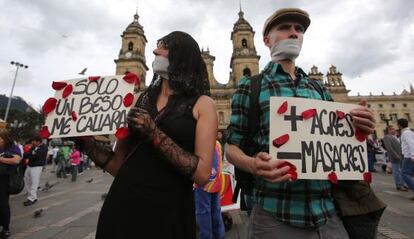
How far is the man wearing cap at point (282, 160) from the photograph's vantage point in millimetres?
1447

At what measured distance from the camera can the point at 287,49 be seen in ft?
5.83

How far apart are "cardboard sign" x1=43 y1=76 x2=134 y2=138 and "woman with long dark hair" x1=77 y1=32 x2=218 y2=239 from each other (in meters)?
0.16

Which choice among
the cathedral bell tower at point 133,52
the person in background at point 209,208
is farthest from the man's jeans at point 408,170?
the cathedral bell tower at point 133,52

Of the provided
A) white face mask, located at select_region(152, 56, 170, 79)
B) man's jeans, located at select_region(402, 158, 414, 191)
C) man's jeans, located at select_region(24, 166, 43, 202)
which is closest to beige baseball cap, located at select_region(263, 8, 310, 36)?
white face mask, located at select_region(152, 56, 170, 79)

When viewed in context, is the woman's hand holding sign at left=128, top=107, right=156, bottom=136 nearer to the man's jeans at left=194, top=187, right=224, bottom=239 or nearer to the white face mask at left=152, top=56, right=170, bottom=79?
the white face mask at left=152, top=56, right=170, bottom=79

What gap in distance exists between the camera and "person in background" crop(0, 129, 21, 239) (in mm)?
4660

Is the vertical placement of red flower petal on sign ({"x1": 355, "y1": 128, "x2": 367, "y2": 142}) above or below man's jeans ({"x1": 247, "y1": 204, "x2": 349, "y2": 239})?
above

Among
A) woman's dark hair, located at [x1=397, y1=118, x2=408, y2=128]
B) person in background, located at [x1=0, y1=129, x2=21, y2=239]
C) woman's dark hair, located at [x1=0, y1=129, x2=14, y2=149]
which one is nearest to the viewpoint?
person in background, located at [x1=0, y1=129, x2=21, y2=239]

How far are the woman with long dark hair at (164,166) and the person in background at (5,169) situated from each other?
4.30 metres

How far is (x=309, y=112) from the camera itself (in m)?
1.45

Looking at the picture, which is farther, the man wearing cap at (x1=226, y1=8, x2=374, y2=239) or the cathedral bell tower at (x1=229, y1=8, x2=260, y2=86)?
the cathedral bell tower at (x1=229, y1=8, x2=260, y2=86)

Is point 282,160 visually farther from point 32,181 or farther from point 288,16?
point 32,181

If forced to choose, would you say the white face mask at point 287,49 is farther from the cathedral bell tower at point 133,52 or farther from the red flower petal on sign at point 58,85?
the cathedral bell tower at point 133,52

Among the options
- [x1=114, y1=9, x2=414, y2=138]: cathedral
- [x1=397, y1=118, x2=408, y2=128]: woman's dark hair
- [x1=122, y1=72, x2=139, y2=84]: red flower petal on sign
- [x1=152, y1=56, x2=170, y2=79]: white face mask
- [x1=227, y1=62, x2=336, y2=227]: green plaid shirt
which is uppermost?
[x1=114, y1=9, x2=414, y2=138]: cathedral
